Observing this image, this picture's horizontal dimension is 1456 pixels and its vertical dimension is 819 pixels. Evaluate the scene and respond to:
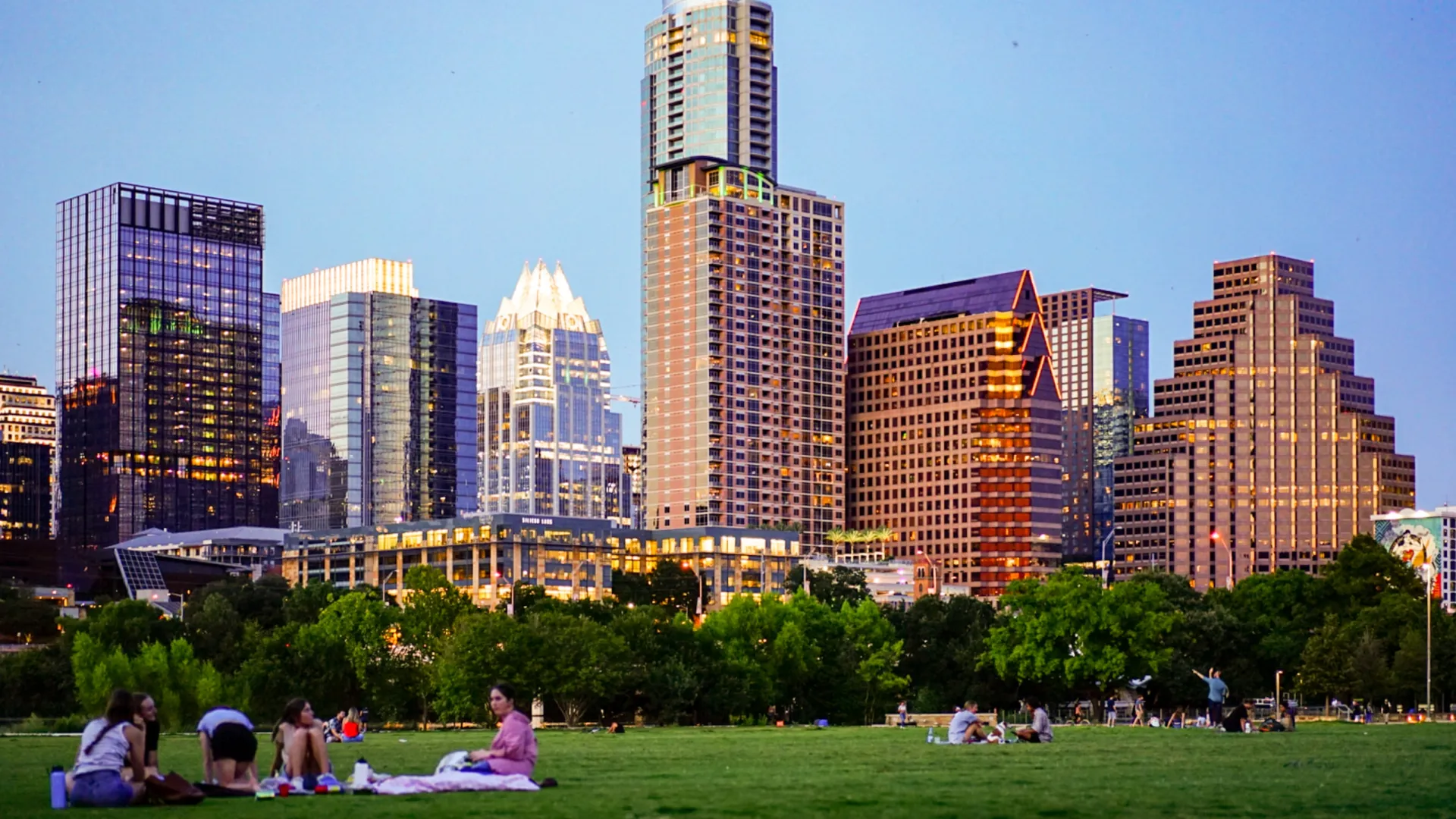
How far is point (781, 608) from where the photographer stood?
139000mm

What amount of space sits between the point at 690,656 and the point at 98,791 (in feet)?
313

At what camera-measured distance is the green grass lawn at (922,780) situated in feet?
88.8

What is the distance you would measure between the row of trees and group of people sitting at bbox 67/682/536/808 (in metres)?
76.8

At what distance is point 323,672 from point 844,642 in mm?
38670

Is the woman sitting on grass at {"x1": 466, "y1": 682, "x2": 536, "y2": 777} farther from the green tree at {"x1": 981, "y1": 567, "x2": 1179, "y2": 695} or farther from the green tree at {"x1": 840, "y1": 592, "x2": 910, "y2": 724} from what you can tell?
the green tree at {"x1": 840, "y1": 592, "x2": 910, "y2": 724}

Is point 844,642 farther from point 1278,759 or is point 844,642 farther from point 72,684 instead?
point 1278,759

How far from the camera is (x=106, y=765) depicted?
1152 inches

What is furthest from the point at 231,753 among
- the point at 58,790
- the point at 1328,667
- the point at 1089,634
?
the point at 1328,667

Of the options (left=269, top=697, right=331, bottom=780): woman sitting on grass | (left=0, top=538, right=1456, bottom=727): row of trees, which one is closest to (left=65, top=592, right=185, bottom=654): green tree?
(left=0, top=538, right=1456, bottom=727): row of trees

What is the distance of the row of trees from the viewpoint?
11394 cm

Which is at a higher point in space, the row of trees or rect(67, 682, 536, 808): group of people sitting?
rect(67, 682, 536, 808): group of people sitting

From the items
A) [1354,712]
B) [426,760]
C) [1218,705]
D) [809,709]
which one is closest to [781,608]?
[809,709]

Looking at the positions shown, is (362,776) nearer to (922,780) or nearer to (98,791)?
(98,791)

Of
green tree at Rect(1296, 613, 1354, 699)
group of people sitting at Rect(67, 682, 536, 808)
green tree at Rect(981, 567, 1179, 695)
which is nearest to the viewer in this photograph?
group of people sitting at Rect(67, 682, 536, 808)
